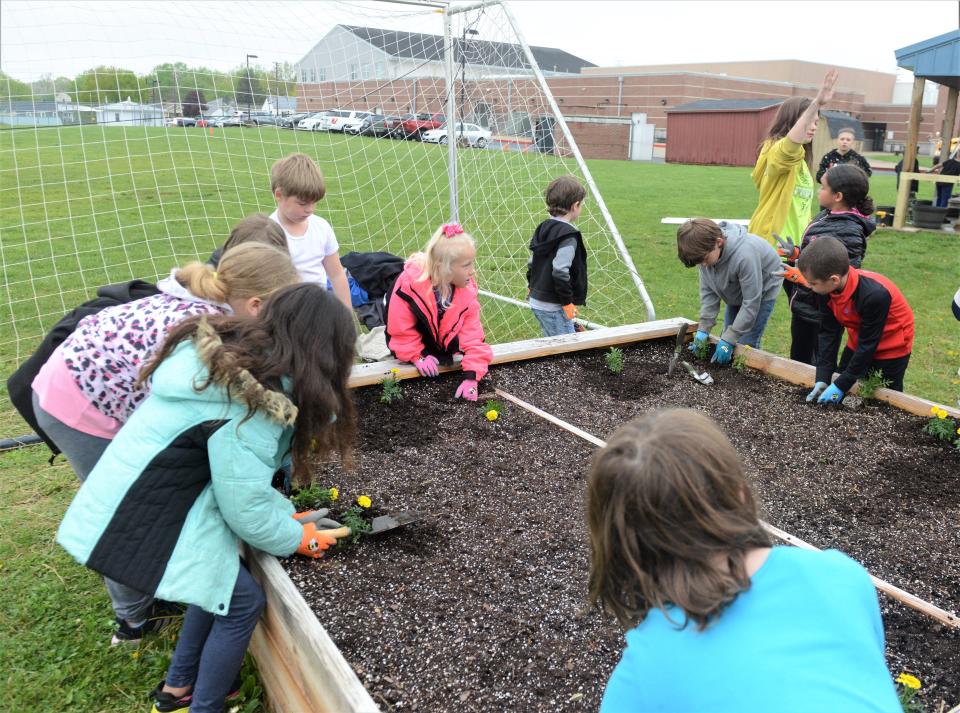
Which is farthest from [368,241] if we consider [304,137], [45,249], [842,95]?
[842,95]

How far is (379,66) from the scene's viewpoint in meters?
6.34

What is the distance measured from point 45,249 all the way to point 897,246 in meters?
11.3

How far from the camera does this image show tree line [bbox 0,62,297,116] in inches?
197

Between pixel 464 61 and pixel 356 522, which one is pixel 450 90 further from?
pixel 356 522

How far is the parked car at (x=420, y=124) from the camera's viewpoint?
6934 mm

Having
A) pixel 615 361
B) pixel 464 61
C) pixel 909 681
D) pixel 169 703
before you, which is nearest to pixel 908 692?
pixel 909 681

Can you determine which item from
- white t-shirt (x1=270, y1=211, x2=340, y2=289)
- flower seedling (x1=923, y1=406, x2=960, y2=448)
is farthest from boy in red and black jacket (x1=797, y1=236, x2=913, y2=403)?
white t-shirt (x1=270, y1=211, x2=340, y2=289)

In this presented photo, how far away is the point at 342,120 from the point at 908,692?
6582 mm

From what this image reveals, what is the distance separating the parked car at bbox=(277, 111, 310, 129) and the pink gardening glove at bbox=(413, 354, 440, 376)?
3.30 meters

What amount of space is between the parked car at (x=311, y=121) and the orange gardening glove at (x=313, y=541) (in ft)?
16.2

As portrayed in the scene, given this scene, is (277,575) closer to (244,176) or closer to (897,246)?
(897,246)

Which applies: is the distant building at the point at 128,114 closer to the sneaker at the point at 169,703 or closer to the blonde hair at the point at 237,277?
the blonde hair at the point at 237,277

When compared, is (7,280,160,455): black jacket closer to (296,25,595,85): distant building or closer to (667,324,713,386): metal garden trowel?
(667,324,713,386): metal garden trowel

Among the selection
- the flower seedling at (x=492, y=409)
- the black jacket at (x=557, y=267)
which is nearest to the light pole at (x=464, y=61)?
the black jacket at (x=557, y=267)
